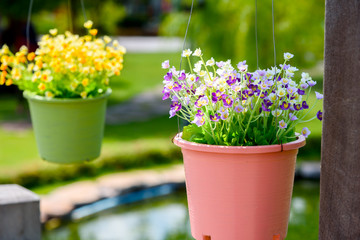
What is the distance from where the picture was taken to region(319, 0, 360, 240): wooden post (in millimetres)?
1051

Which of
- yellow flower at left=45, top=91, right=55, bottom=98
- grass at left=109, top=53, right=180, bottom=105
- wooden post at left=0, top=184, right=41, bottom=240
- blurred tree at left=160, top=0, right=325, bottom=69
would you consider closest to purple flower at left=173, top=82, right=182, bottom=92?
yellow flower at left=45, top=91, right=55, bottom=98

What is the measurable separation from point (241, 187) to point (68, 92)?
3.24ft

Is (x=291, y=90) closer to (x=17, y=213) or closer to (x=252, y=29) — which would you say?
(x=17, y=213)

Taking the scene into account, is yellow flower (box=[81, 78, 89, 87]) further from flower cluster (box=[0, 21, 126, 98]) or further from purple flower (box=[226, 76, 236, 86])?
purple flower (box=[226, 76, 236, 86])

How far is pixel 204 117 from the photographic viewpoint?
4.51ft

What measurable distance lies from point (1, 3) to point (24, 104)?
→ 5.56 ft

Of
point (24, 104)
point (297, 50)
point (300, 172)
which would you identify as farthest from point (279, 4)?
point (24, 104)

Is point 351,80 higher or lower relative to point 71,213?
higher

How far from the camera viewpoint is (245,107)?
1.35 meters

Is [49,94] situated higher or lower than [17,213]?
higher

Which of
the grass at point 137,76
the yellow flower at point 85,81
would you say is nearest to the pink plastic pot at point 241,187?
the yellow flower at point 85,81

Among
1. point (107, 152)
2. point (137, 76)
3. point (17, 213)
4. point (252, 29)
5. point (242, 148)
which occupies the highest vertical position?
point (242, 148)

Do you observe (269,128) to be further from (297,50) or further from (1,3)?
(1,3)

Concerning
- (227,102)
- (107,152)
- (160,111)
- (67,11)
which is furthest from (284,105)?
(160,111)
